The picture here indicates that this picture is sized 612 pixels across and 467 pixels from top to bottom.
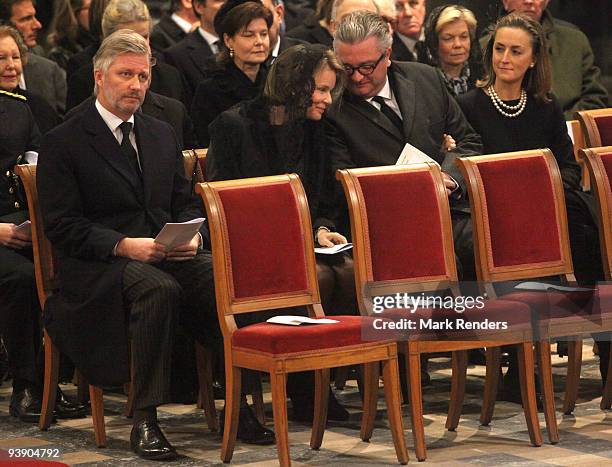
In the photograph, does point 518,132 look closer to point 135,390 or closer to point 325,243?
point 325,243

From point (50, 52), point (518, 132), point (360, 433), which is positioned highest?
point (50, 52)

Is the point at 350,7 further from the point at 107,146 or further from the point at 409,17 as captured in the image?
the point at 107,146

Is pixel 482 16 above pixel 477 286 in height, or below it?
above

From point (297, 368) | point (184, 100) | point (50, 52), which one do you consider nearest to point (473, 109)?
point (184, 100)

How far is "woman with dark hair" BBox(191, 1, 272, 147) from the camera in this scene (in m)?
6.78

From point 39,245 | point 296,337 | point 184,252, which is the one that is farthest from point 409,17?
point 296,337

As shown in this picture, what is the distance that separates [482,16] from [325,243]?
3.17m

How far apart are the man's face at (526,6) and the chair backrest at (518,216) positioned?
6.61ft

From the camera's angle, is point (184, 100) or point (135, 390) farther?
point (184, 100)

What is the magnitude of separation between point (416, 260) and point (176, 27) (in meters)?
3.10

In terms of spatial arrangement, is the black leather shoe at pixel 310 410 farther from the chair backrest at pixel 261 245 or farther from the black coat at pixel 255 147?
the black coat at pixel 255 147

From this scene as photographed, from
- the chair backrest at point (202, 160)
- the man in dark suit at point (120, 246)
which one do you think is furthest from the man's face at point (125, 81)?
the chair backrest at point (202, 160)

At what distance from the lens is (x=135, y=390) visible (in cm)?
538

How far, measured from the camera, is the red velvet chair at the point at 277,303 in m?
5.07
